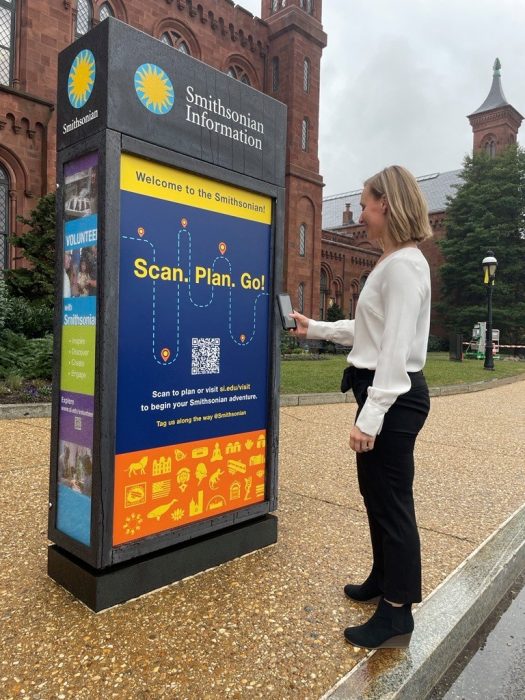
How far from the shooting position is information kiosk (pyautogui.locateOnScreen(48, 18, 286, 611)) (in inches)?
97.3

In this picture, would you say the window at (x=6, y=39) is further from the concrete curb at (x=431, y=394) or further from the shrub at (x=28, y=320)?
the concrete curb at (x=431, y=394)

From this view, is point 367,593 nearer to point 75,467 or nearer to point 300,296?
point 75,467

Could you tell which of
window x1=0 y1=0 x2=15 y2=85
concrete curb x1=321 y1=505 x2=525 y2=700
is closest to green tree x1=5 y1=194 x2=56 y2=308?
window x1=0 y1=0 x2=15 y2=85

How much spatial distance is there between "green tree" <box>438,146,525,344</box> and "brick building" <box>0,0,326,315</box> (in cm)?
1599

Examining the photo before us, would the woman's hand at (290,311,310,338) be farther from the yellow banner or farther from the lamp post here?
the lamp post

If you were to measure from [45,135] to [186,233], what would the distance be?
18.9m

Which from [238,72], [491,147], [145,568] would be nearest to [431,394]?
[145,568]

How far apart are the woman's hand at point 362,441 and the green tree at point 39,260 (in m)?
13.7

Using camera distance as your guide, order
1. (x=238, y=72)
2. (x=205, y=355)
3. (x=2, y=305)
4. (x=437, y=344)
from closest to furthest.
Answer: (x=205, y=355) < (x=2, y=305) < (x=238, y=72) < (x=437, y=344)

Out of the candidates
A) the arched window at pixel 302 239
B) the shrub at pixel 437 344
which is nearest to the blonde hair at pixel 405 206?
the arched window at pixel 302 239

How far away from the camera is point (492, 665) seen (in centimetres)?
256

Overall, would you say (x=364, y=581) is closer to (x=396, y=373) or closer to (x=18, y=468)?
(x=396, y=373)

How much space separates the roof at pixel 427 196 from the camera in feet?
187

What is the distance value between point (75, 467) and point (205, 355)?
868 millimetres
